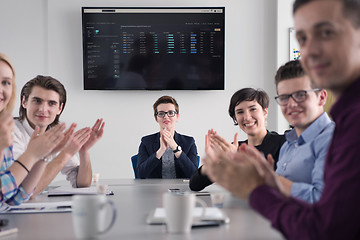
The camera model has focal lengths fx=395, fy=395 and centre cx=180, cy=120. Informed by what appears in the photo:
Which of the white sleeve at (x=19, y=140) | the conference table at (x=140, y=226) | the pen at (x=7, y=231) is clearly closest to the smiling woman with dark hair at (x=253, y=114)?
the conference table at (x=140, y=226)

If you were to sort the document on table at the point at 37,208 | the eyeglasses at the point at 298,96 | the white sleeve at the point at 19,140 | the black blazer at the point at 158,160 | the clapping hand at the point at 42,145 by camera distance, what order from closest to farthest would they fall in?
the document on table at the point at 37,208 < the clapping hand at the point at 42,145 < the eyeglasses at the point at 298,96 < the white sleeve at the point at 19,140 < the black blazer at the point at 158,160

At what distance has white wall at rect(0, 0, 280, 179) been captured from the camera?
451cm

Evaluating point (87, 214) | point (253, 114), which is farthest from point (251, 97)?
point (87, 214)

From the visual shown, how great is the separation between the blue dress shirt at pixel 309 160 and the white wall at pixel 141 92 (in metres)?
2.58

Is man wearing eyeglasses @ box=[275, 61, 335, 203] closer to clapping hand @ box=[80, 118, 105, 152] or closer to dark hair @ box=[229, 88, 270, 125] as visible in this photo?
dark hair @ box=[229, 88, 270, 125]

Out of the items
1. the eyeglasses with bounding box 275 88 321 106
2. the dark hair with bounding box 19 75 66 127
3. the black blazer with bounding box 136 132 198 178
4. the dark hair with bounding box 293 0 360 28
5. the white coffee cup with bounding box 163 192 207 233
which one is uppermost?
the dark hair with bounding box 293 0 360 28

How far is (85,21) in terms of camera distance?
4.44 m

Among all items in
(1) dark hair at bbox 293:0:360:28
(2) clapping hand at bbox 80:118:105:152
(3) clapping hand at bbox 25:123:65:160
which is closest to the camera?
(1) dark hair at bbox 293:0:360:28

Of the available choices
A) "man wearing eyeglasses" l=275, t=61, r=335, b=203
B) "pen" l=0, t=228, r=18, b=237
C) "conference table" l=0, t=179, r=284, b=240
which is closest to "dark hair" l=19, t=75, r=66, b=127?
"conference table" l=0, t=179, r=284, b=240

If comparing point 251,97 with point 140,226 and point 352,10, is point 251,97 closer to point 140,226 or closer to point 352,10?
point 140,226

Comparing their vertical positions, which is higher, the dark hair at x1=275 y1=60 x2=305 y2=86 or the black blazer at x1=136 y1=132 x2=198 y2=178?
the dark hair at x1=275 y1=60 x2=305 y2=86

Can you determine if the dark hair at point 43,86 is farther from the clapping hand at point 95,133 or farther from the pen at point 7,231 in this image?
the pen at point 7,231

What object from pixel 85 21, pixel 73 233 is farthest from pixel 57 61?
pixel 73 233

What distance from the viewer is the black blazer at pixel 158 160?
340 centimetres
